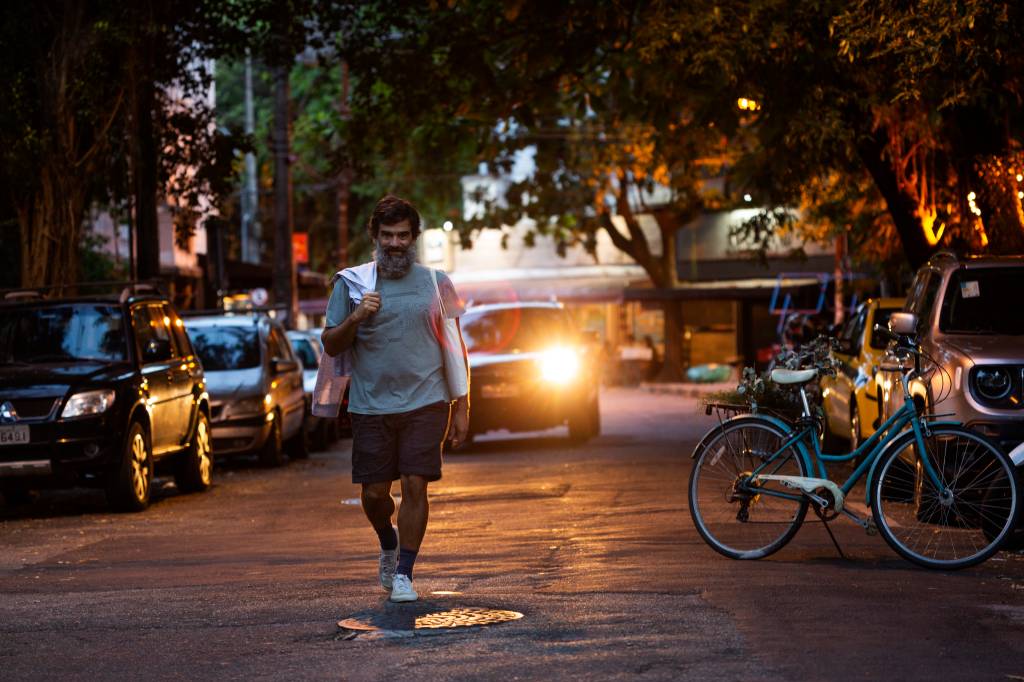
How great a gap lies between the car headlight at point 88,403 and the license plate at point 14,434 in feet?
1.02

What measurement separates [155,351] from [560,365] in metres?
7.88

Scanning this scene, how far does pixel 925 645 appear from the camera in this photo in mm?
7617

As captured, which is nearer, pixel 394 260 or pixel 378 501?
pixel 394 260

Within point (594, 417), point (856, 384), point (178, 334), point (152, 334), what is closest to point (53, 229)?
Answer: point (178, 334)

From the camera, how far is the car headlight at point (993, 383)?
40.7 ft

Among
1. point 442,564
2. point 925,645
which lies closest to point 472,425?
point 442,564

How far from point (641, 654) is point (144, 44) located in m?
17.6

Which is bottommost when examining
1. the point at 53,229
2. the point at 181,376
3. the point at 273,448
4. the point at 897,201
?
the point at 273,448

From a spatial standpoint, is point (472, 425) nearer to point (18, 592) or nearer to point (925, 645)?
point (18, 592)

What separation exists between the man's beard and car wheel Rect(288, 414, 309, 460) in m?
14.5

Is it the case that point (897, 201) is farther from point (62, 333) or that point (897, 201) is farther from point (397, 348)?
point (397, 348)

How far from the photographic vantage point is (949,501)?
1021 cm

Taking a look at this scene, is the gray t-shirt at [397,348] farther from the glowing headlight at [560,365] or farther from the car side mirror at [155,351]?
the glowing headlight at [560,365]

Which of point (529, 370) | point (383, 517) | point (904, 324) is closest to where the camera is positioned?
point (383, 517)
